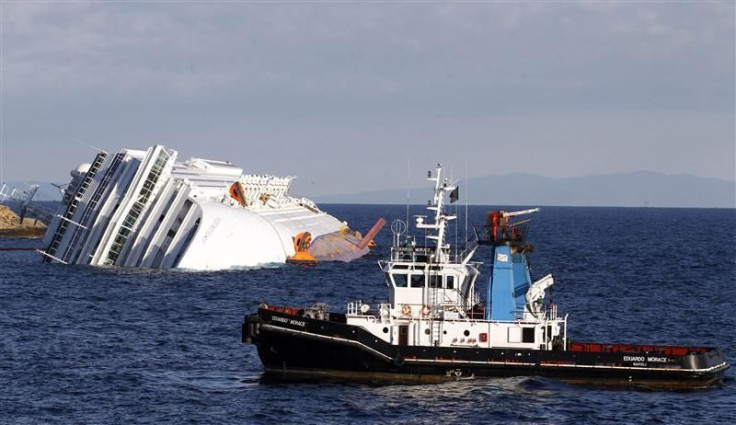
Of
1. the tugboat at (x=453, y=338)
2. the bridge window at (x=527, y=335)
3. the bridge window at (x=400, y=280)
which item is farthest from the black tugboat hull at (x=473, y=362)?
the bridge window at (x=400, y=280)

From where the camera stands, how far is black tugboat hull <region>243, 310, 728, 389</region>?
4675cm

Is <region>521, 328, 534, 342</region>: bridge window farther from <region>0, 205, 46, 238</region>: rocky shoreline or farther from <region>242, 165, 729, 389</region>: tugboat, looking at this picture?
<region>0, 205, 46, 238</region>: rocky shoreline

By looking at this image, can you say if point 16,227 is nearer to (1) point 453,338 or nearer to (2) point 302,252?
(2) point 302,252

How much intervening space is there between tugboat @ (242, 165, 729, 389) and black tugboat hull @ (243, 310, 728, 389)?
0.13 feet

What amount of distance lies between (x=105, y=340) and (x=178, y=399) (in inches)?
632

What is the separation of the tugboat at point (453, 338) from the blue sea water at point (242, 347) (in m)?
0.78

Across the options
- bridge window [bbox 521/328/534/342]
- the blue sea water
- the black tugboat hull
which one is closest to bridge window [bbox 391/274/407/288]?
the black tugboat hull

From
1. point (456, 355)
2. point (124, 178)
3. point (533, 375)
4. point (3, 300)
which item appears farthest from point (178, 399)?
point (124, 178)

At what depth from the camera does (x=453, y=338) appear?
47594mm

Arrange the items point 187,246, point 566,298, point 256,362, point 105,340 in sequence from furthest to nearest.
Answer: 1. point 187,246
2. point 566,298
3. point 105,340
4. point 256,362

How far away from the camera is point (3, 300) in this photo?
254ft

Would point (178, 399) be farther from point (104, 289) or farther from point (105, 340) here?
point (104, 289)

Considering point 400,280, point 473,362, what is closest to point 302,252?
point 400,280

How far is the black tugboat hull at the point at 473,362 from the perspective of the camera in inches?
1841
